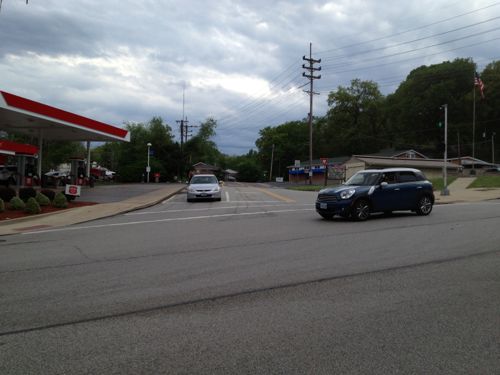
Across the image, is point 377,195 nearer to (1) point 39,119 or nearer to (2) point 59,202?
(2) point 59,202

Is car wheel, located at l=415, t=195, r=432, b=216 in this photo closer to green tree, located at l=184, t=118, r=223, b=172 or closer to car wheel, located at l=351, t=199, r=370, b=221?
car wheel, located at l=351, t=199, r=370, b=221

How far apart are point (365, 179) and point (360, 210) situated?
4.06 feet

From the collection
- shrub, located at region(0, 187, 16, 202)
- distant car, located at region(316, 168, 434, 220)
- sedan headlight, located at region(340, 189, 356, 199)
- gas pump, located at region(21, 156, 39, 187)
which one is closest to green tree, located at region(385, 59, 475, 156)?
gas pump, located at region(21, 156, 39, 187)

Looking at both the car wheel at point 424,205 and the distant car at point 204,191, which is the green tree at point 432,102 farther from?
the car wheel at point 424,205

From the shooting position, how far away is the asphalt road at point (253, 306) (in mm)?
3850

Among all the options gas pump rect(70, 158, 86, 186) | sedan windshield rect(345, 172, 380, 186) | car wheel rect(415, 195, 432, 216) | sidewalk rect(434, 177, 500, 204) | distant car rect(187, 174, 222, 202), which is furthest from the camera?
gas pump rect(70, 158, 86, 186)

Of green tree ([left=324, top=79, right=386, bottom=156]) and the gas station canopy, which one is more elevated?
green tree ([left=324, top=79, right=386, bottom=156])

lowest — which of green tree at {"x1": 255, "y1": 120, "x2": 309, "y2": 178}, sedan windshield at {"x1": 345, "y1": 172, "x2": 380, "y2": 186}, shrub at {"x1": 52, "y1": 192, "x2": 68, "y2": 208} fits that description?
shrub at {"x1": 52, "y1": 192, "x2": 68, "y2": 208}

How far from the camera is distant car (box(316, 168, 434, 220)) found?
13844 mm

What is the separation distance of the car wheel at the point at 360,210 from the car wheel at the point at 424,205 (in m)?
2.40

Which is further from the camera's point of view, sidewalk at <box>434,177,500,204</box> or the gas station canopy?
sidewalk at <box>434,177,500,204</box>

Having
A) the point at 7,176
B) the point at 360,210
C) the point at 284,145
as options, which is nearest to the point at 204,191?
the point at 360,210

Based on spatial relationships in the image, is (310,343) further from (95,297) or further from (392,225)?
Result: (392,225)

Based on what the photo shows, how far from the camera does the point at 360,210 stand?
1388cm
